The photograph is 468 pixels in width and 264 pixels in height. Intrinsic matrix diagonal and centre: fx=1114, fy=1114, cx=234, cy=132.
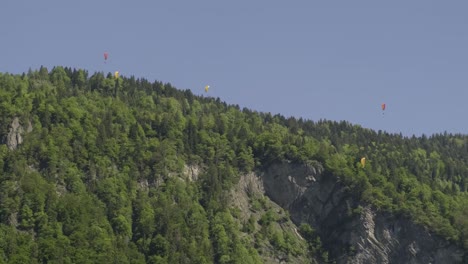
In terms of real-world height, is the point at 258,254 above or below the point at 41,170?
below

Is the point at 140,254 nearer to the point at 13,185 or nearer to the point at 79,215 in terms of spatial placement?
the point at 79,215

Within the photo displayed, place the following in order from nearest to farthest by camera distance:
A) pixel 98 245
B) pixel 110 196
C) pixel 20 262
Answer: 1. pixel 20 262
2. pixel 98 245
3. pixel 110 196

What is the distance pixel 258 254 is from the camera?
194500mm

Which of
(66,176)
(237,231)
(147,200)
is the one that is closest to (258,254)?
(237,231)

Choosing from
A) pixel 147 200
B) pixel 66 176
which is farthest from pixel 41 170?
pixel 147 200

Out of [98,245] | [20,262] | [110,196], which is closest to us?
[20,262]

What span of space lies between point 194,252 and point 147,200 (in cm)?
1841

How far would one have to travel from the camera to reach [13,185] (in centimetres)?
18500

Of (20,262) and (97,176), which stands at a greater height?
(97,176)

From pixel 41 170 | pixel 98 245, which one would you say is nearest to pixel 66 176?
pixel 41 170

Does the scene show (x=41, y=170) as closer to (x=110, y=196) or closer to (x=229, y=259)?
(x=110, y=196)

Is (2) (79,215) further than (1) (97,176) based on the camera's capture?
No

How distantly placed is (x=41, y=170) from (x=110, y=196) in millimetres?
12936

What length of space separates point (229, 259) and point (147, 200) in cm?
2063
